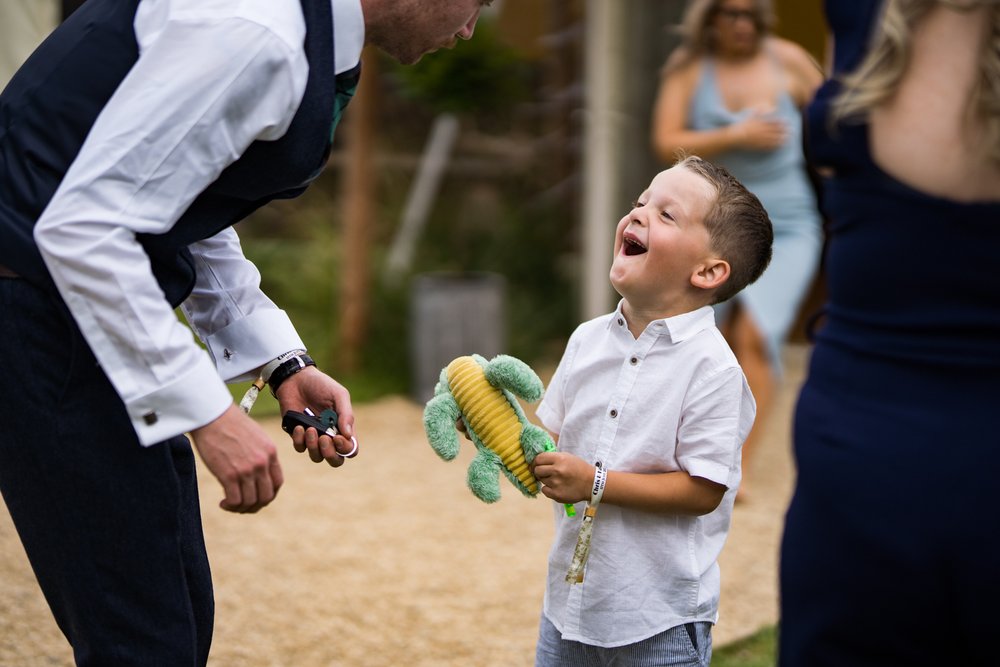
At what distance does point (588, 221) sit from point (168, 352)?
5602 millimetres

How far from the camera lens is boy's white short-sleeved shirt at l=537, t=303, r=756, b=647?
2.07 m

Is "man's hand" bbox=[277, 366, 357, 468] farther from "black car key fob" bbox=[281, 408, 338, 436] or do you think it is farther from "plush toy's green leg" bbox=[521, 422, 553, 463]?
"plush toy's green leg" bbox=[521, 422, 553, 463]

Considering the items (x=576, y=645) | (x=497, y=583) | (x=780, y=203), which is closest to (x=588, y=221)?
(x=780, y=203)

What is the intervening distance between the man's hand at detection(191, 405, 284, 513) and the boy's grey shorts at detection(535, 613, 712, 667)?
28.9 inches

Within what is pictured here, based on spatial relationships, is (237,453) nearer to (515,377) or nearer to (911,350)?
(515,377)

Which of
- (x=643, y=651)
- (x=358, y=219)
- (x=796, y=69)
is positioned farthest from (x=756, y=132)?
(x=643, y=651)

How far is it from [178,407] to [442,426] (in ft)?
1.83

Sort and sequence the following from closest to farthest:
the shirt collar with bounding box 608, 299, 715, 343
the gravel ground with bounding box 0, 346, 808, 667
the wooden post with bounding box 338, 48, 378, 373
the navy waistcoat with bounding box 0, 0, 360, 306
Answer: the navy waistcoat with bounding box 0, 0, 360, 306, the shirt collar with bounding box 608, 299, 715, 343, the gravel ground with bounding box 0, 346, 808, 667, the wooden post with bounding box 338, 48, 378, 373

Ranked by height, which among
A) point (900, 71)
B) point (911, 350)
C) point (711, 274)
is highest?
point (900, 71)

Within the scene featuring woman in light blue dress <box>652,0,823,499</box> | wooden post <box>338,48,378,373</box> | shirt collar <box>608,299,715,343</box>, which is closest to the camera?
shirt collar <box>608,299,715,343</box>

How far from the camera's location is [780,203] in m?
4.93

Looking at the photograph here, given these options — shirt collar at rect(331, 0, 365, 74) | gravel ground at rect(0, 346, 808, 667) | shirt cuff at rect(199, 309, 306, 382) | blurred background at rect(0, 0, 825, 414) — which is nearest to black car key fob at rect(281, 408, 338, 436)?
shirt cuff at rect(199, 309, 306, 382)

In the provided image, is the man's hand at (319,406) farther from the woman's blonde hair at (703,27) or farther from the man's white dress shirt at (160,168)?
the woman's blonde hair at (703,27)

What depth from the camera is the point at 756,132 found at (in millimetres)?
4824
